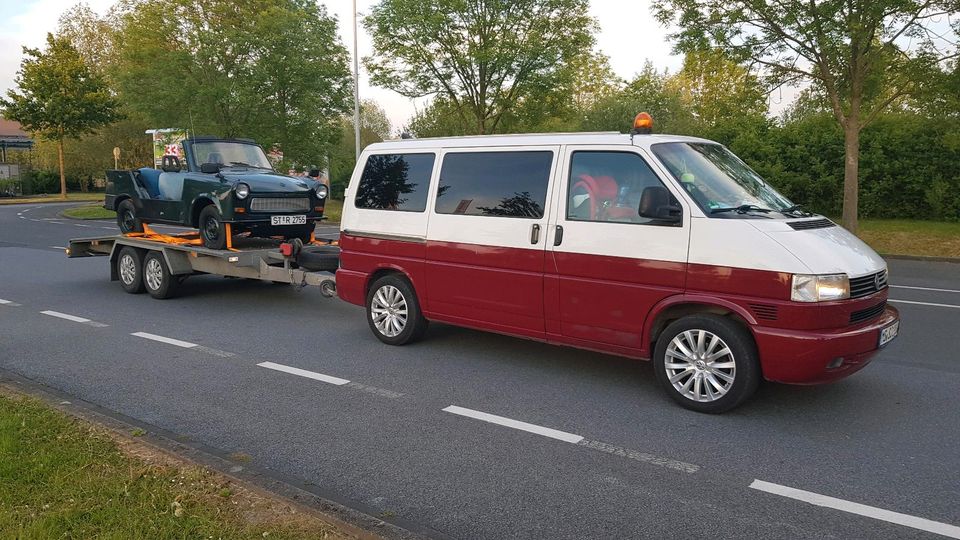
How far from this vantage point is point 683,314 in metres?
5.24

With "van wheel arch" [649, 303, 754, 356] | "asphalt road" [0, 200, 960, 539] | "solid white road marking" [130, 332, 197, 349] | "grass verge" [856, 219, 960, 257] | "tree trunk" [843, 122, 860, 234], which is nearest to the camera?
"asphalt road" [0, 200, 960, 539]

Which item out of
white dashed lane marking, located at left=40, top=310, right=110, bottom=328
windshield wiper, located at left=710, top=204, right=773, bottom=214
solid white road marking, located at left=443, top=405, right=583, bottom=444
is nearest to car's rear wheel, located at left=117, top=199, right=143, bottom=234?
white dashed lane marking, located at left=40, top=310, right=110, bottom=328

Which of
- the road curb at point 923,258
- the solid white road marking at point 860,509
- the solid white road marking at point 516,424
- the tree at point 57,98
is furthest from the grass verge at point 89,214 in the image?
the solid white road marking at point 860,509

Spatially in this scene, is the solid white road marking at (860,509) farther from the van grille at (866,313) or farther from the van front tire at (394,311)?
the van front tire at (394,311)

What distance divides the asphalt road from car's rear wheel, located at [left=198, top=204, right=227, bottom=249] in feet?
4.32

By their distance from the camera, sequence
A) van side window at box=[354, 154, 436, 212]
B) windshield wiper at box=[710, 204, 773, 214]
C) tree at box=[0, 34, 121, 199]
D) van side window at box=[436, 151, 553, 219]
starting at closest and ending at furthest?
windshield wiper at box=[710, 204, 773, 214] < van side window at box=[436, 151, 553, 219] < van side window at box=[354, 154, 436, 212] < tree at box=[0, 34, 121, 199]

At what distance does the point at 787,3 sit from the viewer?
15297mm

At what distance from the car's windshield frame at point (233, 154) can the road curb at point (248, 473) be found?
530 centimetres

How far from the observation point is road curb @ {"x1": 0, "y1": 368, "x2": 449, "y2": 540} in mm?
3350

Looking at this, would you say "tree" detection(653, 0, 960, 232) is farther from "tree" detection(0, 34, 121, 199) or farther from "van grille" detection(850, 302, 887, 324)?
"tree" detection(0, 34, 121, 199)

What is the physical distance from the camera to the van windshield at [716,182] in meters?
5.19

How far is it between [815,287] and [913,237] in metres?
14.7

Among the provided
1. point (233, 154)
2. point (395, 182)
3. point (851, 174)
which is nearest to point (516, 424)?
point (395, 182)

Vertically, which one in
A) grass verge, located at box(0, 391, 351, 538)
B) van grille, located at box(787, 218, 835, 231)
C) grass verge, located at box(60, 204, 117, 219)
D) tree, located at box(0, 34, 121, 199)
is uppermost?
tree, located at box(0, 34, 121, 199)
